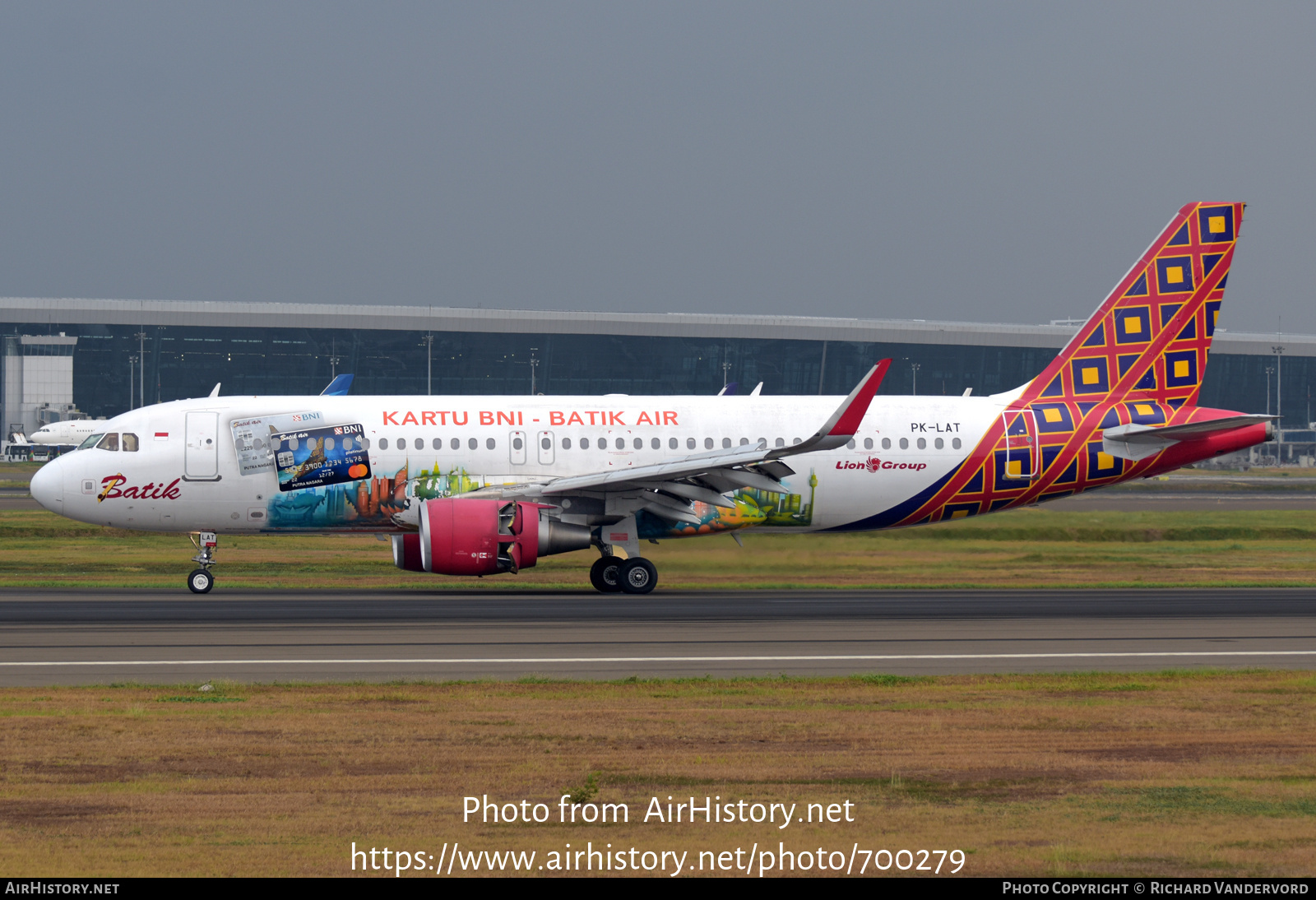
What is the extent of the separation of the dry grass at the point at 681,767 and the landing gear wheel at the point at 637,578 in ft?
37.3

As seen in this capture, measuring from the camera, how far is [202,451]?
26656mm

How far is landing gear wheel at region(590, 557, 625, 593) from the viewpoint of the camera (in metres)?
26.3

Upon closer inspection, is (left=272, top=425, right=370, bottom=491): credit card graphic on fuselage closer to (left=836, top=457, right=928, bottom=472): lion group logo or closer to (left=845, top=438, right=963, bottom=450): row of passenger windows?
(left=836, top=457, right=928, bottom=472): lion group logo

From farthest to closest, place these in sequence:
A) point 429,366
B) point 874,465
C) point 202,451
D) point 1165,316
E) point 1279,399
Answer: point 1279,399 < point 429,366 < point 1165,316 < point 874,465 < point 202,451

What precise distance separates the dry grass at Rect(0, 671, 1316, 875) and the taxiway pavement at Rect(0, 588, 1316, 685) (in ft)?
4.61

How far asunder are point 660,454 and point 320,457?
21.9 ft

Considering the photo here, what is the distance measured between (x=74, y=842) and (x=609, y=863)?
3.29 meters

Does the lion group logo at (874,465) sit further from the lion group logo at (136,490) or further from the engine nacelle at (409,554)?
the lion group logo at (136,490)

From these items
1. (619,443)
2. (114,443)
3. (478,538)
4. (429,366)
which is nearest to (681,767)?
(478,538)

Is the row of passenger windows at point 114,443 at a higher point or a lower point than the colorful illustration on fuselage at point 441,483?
higher

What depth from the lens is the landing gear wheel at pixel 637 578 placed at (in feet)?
85.5

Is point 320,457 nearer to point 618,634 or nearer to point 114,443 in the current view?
point 114,443

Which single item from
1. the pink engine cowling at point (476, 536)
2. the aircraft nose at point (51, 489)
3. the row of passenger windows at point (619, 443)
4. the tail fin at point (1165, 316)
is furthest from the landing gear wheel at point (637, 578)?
the aircraft nose at point (51, 489)

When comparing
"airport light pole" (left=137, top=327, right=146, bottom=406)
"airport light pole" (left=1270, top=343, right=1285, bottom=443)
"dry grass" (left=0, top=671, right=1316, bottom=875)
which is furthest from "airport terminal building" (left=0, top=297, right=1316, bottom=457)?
"dry grass" (left=0, top=671, right=1316, bottom=875)
